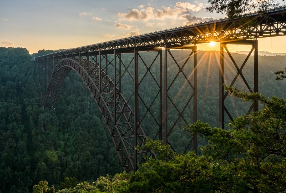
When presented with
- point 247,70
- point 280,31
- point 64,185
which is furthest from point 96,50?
point 247,70

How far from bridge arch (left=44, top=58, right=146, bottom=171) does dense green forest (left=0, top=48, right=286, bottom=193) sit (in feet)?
12.1

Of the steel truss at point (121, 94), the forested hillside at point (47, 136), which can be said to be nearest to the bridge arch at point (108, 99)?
the steel truss at point (121, 94)

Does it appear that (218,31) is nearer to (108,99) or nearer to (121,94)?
(121,94)

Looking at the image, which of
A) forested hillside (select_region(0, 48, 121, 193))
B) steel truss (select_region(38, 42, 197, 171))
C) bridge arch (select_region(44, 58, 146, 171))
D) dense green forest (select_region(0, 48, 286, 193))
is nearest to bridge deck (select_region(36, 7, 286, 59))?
steel truss (select_region(38, 42, 197, 171))

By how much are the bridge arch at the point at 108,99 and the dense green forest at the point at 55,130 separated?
12.1 feet

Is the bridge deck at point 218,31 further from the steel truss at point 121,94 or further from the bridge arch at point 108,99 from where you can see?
the bridge arch at point 108,99

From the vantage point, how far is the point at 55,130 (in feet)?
144

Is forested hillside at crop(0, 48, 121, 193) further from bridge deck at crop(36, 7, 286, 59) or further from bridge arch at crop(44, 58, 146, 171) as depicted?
bridge deck at crop(36, 7, 286, 59)

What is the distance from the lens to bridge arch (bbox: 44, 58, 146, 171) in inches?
739

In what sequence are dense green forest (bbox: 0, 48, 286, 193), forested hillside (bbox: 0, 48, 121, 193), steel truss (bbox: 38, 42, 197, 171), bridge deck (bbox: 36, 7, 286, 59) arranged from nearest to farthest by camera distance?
bridge deck (bbox: 36, 7, 286, 59)
steel truss (bbox: 38, 42, 197, 171)
forested hillside (bbox: 0, 48, 121, 193)
dense green forest (bbox: 0, 48, 286, 193)

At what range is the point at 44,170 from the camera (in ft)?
114

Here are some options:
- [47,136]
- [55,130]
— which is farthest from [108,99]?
[47,136]

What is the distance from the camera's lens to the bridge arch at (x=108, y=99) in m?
18.8

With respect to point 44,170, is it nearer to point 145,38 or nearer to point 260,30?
point 145,38
